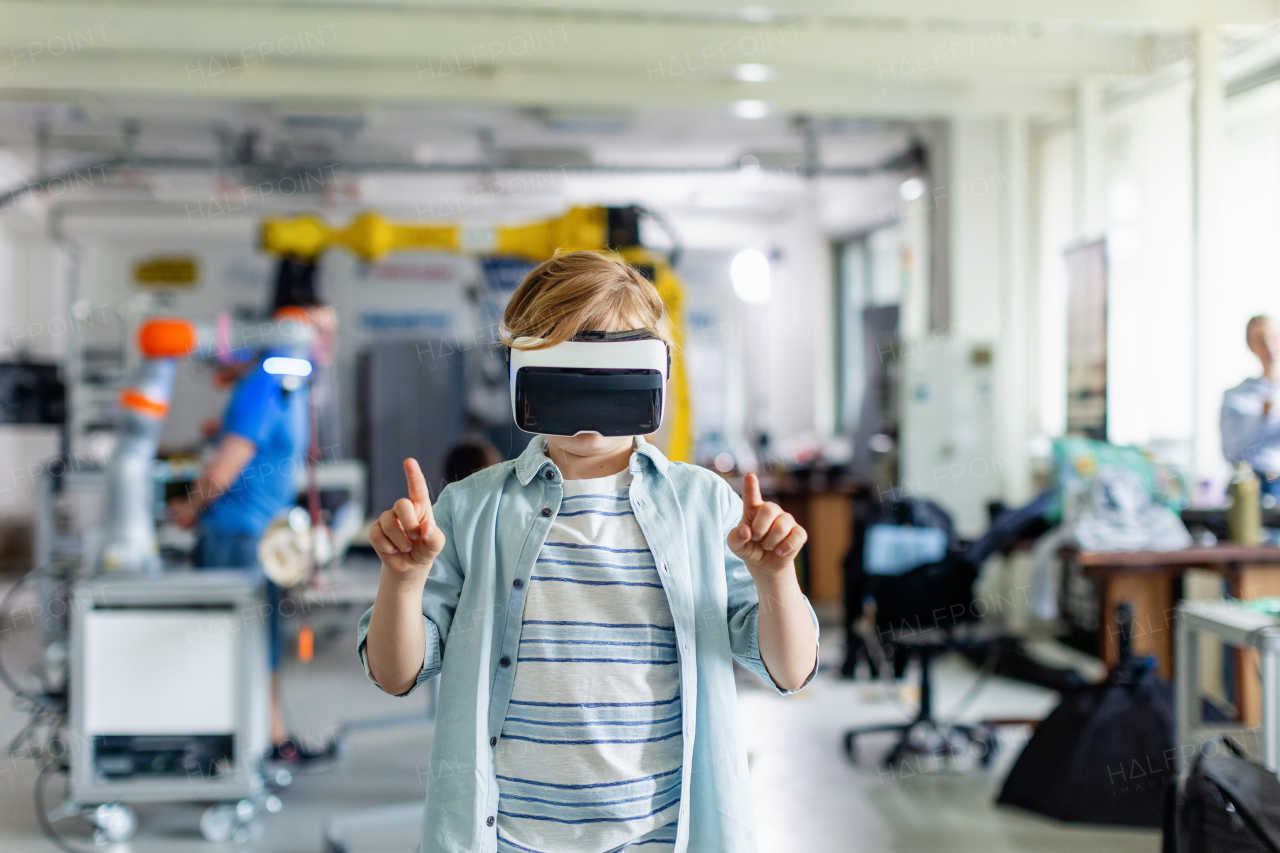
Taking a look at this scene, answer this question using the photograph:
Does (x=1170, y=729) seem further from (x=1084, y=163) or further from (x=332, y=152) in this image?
(x=332, y=152)

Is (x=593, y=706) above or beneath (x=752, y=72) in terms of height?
beneath

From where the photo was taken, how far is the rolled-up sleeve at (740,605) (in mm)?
1161

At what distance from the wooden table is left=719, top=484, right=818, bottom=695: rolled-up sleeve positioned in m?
2.60

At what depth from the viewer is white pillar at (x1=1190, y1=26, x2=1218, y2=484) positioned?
441cm

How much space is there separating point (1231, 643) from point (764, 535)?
2.08 metres

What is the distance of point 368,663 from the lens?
1110 mm

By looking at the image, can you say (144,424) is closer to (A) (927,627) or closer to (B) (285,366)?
(B) (285,366)

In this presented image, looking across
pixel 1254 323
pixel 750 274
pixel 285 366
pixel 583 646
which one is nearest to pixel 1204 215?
pixel 1254 323

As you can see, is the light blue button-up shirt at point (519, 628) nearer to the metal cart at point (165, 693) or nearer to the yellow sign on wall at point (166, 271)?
the metal cart at point (165, 693)

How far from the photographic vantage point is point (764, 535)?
3.36 ft

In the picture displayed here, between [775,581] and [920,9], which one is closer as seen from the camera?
[775,581]

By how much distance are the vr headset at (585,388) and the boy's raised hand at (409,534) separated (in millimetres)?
141

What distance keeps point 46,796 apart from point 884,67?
16.0 ft

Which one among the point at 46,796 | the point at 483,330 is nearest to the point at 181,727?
the point at 46,796
